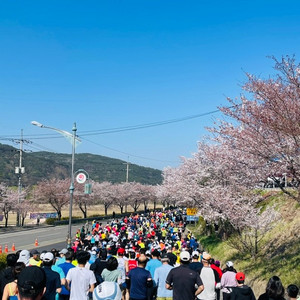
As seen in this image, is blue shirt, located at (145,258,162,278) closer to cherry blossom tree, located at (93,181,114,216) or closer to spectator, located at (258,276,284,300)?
spectator, located at (258,276,284,300)

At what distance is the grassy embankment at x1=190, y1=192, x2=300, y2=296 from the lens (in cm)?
1259

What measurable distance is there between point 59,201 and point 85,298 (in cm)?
5421

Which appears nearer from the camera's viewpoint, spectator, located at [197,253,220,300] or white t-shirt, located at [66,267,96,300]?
white t-shirt, located at [66,267,96,300]

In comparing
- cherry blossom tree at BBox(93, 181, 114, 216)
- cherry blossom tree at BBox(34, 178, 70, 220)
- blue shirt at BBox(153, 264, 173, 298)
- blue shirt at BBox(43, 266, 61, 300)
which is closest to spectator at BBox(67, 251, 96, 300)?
blue shirt at BBox(43, 266, 61, 300)

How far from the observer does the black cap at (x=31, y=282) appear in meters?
3.21

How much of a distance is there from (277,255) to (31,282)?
13444 mm

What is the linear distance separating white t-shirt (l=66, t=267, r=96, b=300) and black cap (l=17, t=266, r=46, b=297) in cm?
314

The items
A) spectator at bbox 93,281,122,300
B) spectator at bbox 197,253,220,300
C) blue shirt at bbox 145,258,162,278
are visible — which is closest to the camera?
spectator at bbox 93,281,122,300

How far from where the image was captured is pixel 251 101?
10539mm

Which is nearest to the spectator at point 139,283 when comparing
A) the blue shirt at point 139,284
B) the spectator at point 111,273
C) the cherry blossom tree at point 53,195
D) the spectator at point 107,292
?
the blue shirt at point 139,284

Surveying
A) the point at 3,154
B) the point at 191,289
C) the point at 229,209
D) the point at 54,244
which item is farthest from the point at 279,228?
the point at 3,154

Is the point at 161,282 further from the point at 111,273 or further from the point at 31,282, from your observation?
the point at 31,282

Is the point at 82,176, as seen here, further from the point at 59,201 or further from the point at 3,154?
the point at 3,154

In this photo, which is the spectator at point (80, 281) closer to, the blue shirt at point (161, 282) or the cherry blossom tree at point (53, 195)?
the blue shirt at point (161, 282)
